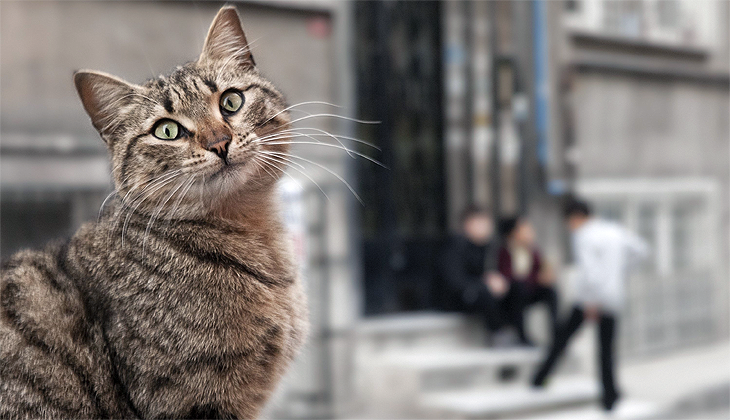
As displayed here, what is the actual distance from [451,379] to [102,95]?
5600 mm

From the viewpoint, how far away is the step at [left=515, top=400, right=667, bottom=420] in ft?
22.8

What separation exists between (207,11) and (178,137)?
14.4ft

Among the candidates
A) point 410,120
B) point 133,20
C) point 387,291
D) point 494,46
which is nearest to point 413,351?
point 387,291

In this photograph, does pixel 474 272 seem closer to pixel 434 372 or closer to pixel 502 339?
pixel 502 339

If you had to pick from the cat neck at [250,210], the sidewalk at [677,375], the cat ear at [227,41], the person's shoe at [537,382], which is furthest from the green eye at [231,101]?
the sidewalk at [677,375]

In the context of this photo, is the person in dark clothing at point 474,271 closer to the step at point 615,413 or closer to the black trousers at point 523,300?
the black trousers at point 523,300

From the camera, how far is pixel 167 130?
2.21 m

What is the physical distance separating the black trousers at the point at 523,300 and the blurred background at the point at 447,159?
14.3 inches

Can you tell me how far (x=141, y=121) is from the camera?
88.4 inches

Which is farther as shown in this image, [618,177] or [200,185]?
[618,177]

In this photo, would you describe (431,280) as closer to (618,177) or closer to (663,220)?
(618,177)

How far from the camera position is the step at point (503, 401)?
6.72 meters

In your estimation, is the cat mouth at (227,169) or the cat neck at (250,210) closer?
the cat mouth at (227,169)

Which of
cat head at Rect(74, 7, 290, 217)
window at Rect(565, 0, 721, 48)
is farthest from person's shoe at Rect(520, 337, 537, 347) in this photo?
cat head at Rect(74, 7, 290, 217)
